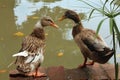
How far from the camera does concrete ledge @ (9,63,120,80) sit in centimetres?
466

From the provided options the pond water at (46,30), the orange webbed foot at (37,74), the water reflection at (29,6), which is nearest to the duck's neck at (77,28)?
the pond water at (46,30)

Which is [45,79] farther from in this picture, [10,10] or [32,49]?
[10,10]

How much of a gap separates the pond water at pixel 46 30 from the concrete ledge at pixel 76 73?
75 cm

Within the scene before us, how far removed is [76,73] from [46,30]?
256 cm

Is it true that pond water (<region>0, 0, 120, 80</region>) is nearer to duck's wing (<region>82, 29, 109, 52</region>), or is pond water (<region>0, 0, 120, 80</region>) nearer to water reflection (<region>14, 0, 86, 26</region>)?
water reflection (<region>14, 0, 86, 26</region>)

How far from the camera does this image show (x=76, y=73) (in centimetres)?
479

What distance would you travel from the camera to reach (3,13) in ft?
27.8

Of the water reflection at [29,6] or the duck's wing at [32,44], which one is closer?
the duck's wing at [32,44]

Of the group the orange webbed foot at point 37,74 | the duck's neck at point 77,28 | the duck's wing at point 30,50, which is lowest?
the orange webbed foot at point 37,74

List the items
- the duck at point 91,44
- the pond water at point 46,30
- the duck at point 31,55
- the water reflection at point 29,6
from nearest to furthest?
the duck at point 31,55
the duck at point 91,44
the pond water at point 46,30
the water reflection at point 29,6

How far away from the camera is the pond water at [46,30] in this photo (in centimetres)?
600

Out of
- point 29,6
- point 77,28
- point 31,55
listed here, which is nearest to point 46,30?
point 29,6

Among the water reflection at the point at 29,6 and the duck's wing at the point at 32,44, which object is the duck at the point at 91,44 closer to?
the duck's wing at the point at 32,44

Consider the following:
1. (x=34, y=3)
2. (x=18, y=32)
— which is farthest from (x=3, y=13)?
(x=18, y=32)
